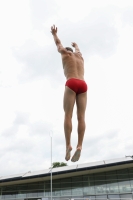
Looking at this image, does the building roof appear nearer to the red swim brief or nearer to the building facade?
the building facade

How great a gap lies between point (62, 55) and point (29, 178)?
18002 mm

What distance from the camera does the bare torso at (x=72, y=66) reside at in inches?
165

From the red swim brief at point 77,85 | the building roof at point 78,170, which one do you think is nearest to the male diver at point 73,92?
the red swim brief at point 77,85

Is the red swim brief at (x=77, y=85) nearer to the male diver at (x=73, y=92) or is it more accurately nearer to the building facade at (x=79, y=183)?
the male diver at (x=73, y=92)

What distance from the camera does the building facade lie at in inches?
743

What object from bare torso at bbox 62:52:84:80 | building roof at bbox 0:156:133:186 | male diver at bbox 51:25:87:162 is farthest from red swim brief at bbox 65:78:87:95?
building roof at bbox 0:156:133:186

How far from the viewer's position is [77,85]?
4.00 metres

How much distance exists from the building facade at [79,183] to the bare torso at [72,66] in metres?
15.9

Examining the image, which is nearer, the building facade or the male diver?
the male diver

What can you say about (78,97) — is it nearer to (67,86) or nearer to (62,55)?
(67,86)

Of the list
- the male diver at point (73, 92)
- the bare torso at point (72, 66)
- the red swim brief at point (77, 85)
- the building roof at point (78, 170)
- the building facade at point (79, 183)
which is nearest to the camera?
the male diver at point (73, 92)

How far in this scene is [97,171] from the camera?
20.2m

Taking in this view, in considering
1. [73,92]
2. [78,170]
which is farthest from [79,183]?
[73,92]

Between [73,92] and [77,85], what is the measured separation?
0.50 feet
